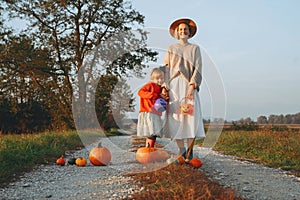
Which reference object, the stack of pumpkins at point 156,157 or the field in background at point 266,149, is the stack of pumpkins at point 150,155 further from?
the field in background at point 266,149

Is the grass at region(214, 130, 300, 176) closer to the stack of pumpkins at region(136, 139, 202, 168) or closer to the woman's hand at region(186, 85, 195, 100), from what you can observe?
the stack of pumpkins at region(136, 139, 202, 168)

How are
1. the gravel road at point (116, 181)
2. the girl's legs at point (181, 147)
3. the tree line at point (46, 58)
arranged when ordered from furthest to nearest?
the tree line at point (46, 58) < the girl's legs at point (181, 147) < the gravel road at point (116, 181)

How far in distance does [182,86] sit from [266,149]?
3512 mm

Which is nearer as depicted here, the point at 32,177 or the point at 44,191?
the point at 44,191

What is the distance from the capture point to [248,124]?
1452 centimetres

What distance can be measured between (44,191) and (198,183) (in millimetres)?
1795

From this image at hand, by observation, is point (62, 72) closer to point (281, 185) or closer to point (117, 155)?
point (117, 155)

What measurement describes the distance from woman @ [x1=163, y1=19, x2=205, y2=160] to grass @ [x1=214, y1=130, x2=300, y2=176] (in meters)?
1.86

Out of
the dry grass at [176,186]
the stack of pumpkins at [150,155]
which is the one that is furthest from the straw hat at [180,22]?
the dry grass at [176,186]

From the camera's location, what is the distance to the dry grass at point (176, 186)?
3.29m

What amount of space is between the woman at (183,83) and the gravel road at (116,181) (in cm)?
73

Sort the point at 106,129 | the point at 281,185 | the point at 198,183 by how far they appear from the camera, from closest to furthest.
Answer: the point at 198,183
the point at 281,185
the point at 106,129

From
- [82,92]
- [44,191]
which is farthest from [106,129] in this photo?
[44,191]

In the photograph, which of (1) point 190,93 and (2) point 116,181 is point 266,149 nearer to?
(1) point 190,93
